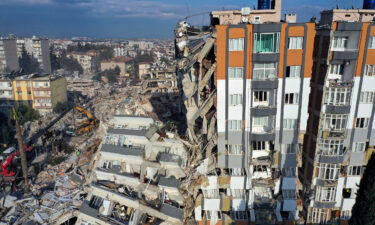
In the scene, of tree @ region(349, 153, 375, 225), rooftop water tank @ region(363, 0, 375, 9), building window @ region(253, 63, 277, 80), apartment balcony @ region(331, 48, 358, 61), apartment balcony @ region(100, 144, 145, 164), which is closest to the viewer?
tree @ region(349, 153, 375, 225)

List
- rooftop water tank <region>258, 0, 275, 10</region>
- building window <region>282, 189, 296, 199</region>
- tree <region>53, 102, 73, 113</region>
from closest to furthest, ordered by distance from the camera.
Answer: building window <region>282, 189, 296, 199</region>
rooftop water tank <region>258, 0, 275, 10</region>
tree <region>53, 102, 73, 113</region>

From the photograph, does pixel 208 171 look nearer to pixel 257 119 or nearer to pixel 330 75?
pixel 257 119

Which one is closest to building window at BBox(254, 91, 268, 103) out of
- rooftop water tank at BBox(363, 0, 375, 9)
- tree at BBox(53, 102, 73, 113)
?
rooftop water tank at BBox(363, 0, 375, 9)

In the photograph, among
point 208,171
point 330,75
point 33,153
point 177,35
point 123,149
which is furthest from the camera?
point 33,153

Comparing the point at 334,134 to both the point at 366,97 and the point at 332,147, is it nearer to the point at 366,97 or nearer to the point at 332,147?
the point at 332,147

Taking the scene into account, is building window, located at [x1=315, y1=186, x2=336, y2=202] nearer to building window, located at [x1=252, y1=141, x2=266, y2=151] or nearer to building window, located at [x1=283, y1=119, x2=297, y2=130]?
building window, located at [x1=252, y1=141, x2=266, y2=151]

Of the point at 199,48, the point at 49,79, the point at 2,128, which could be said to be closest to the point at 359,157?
the point at 199,48
